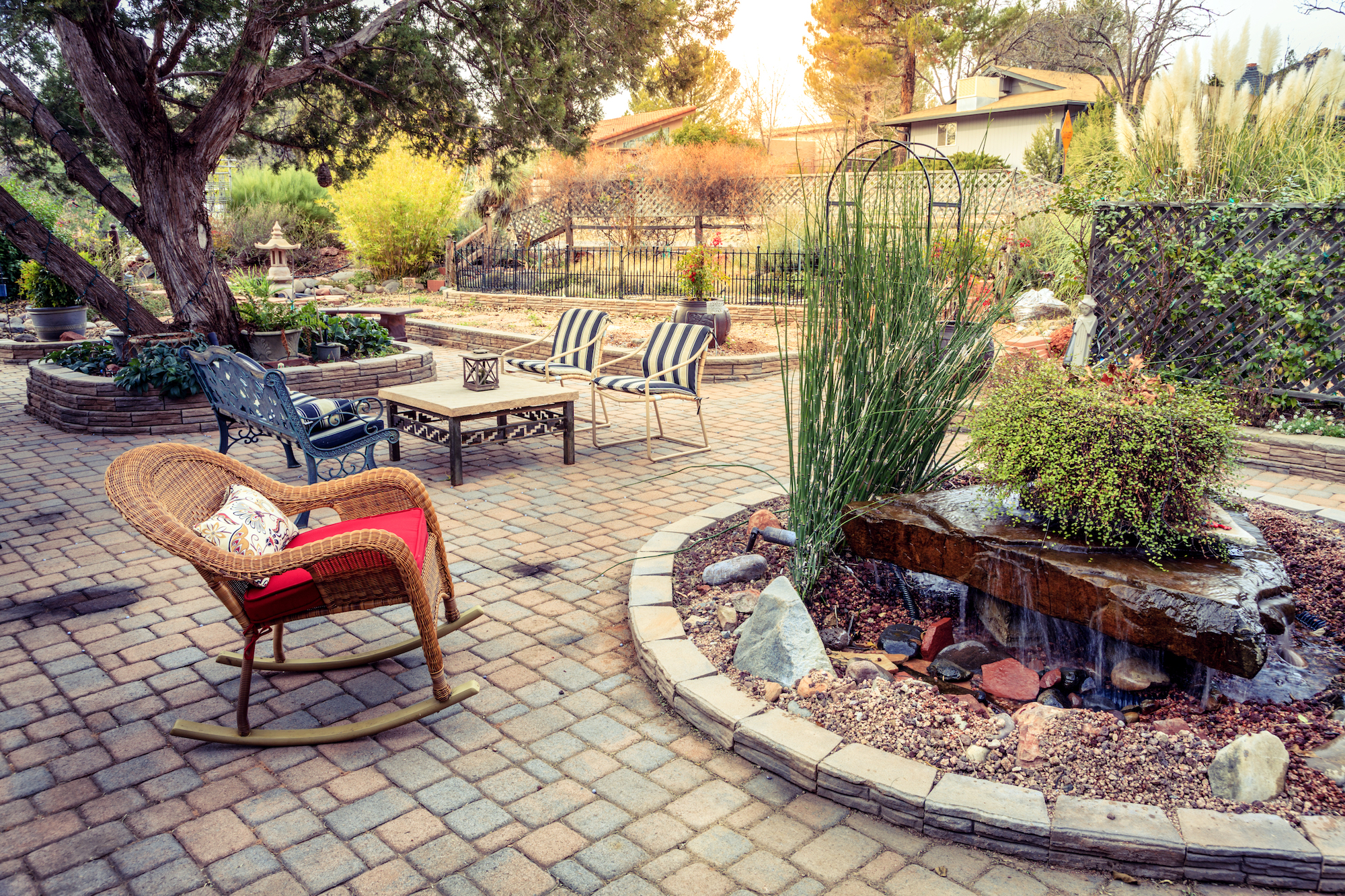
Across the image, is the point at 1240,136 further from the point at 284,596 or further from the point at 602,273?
the point at 602,273

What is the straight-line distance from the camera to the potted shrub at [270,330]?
7.50 meters

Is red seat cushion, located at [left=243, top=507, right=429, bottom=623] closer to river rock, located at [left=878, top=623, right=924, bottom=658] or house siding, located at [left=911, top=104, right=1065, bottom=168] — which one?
river rock, located at [left=878, top=623, right=924, bottom=658]

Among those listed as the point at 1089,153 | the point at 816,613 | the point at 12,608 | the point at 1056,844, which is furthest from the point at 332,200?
the point at 1056,844

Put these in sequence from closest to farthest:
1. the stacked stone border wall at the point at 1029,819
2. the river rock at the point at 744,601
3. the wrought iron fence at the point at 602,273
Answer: the stacked stone border wall at the point at 1029,819 → the river rock at the point at 744,601 → the wrought iron fence at the point at 602,273

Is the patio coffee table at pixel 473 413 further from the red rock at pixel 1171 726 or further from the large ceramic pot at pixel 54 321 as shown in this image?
the large ceramic pot at pixel 54 321

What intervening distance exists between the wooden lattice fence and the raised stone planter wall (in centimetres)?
548

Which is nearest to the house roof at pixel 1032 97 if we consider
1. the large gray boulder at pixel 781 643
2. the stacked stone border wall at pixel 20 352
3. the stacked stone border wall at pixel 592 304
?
the stacked stone border wall at pixel 592 304

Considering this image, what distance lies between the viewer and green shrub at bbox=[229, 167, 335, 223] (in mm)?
19359

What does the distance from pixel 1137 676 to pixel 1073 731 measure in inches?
19.0

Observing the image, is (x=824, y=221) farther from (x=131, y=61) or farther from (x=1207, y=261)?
(x=131, y=61)

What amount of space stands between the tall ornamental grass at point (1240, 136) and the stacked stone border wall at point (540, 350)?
10.9ft

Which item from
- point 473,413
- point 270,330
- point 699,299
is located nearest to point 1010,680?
point 473,413

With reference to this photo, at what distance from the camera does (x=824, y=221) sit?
10.7 ft

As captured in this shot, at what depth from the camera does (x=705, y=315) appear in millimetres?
9773
